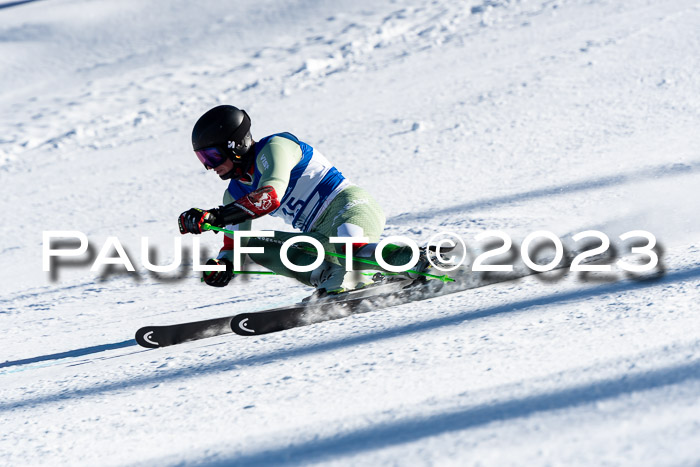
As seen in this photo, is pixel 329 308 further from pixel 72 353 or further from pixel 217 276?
pixel 72 353

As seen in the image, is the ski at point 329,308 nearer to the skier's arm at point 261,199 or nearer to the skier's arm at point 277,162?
the skier's arm at point 261,199

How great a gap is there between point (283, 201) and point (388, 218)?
1.94 meters

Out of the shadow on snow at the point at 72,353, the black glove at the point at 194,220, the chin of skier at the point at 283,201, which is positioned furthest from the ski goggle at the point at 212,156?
the shadow on snow at the point at 72,353

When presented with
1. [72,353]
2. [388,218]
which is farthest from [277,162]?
[388,218]

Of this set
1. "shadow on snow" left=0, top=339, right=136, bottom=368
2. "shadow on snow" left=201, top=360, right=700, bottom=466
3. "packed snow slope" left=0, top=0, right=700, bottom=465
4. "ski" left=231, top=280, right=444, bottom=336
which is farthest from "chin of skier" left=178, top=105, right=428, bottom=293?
"shadow on snow" left=201, top=360, right=700, bottom=466

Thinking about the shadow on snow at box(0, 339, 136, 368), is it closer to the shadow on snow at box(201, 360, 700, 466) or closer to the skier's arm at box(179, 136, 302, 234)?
the skier's arm at box(179, 136, 302, 234)

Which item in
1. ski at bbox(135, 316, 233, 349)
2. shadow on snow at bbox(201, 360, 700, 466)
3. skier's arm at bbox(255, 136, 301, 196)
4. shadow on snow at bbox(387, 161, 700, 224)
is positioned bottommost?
ski at bbox(135, 316, 233, 349)

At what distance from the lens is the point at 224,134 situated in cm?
434

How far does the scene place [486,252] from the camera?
4984 millimetres

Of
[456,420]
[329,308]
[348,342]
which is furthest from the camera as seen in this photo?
[329,308]

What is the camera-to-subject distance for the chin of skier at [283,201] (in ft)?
13.8

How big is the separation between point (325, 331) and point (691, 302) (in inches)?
69.3

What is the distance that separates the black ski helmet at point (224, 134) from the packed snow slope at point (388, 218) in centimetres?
104

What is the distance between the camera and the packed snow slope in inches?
109
